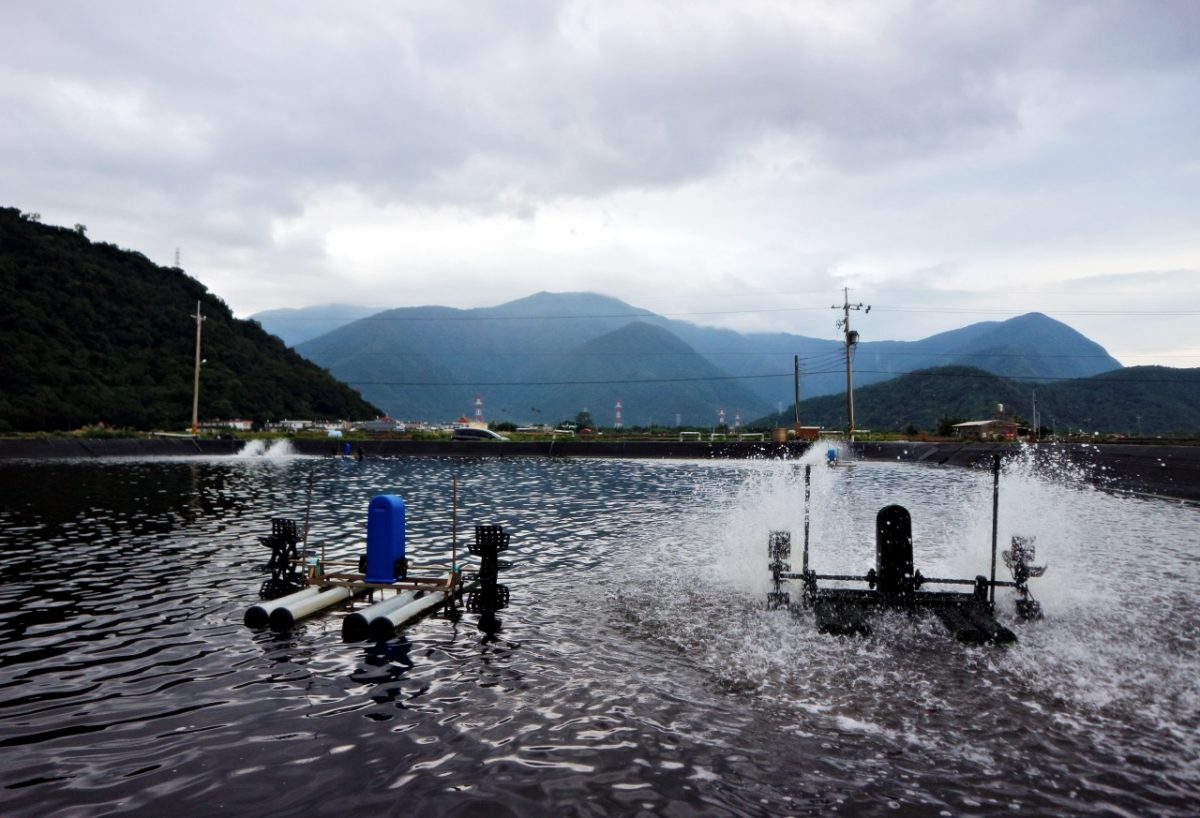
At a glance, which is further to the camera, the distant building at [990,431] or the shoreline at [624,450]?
the distant building at [990,431]

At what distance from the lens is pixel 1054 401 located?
160500mm

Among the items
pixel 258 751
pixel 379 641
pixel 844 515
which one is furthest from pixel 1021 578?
pixel 844 515

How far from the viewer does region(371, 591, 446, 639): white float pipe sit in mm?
13141

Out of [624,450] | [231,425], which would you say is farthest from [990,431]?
[231,425]

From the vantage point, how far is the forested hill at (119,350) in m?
94.2

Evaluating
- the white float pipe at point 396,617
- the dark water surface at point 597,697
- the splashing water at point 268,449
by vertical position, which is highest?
the splashing water at point 268,449

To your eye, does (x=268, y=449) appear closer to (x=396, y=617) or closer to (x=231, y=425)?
(x=231, y=425)

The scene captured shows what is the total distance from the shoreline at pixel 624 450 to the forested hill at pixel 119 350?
24331 millimetres

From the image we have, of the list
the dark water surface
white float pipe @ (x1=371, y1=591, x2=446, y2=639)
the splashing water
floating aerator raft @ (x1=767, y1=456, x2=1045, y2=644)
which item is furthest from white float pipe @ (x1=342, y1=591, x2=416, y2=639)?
the splashing water

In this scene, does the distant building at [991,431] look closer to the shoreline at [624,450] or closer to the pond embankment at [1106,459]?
the pond embankment at [1106,459]

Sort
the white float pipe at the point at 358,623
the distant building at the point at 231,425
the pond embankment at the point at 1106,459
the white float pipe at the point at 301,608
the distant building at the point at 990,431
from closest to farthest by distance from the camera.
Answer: the white float pipe at the point at 358,623 < the white float pipe at the point at 301,608 < the pond embankment at the point at 1106,459 < the distant building at the point at 990,431 < the distant building at the point at 231,425

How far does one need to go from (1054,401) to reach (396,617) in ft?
589

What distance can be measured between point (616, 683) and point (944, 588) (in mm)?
10142

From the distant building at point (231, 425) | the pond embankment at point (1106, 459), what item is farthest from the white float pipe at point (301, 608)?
the distant building at point (231, 425)
